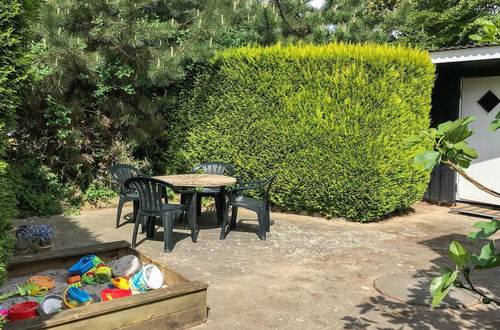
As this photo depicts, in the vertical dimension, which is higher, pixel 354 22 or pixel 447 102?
pixel 354 22

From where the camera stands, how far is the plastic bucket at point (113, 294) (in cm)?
335

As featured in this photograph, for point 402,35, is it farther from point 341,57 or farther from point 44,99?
point 44,99

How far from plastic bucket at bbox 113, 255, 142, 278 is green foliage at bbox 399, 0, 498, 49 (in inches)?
540

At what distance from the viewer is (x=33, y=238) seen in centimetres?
462

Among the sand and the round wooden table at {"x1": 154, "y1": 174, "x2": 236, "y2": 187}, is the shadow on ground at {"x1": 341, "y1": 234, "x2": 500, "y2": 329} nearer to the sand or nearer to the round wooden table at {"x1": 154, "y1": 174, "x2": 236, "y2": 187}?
the sand

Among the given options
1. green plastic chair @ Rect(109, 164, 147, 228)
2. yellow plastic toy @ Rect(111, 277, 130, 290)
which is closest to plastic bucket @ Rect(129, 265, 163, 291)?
yellow plastic toy @ Rect(111, 277, 130, 290)

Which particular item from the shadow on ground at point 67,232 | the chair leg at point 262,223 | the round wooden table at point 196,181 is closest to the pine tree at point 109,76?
the shadow on ground at point 67,232

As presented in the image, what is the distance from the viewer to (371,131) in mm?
6863

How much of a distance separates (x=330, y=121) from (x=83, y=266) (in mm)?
4617

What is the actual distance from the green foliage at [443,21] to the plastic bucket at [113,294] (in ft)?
46.4

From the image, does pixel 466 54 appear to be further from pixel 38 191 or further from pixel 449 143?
pixel 38 191

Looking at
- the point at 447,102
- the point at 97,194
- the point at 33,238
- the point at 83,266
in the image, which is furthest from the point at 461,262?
the point at 447,102

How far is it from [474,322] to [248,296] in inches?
73.6

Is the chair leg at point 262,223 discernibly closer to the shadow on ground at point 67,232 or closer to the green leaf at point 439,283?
the shadow on ground at point 67,232
